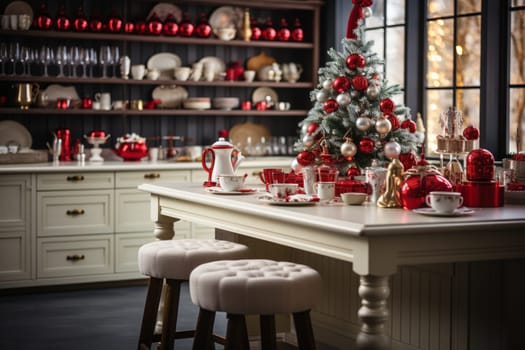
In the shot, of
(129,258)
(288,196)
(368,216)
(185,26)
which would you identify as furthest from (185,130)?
(368,216)

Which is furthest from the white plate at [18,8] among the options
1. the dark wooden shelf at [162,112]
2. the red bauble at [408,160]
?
the red bauble at [408,160]

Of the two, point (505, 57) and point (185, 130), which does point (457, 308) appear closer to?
point (505, 57)

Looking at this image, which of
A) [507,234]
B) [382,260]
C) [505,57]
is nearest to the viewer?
[382,260]

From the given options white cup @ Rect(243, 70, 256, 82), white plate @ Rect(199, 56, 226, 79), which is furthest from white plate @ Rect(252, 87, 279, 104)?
white plate @ Rect(199, 56, 226, 79)

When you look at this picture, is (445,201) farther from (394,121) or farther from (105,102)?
(105,102)

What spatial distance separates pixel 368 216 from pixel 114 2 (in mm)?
4262

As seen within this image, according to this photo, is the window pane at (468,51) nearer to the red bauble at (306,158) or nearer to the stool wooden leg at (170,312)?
the red bauble at (306,158)

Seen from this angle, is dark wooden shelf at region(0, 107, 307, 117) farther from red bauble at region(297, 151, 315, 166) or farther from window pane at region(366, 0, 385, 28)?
red bauble at region(297, 151, 315, 166)

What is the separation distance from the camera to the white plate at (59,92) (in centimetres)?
645

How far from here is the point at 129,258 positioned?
19.4 ft

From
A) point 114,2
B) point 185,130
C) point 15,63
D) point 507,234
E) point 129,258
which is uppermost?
point 114,2

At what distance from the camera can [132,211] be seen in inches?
233

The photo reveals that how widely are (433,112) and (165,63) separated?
209cm

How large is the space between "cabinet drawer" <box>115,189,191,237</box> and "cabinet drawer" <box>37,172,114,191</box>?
12cm
